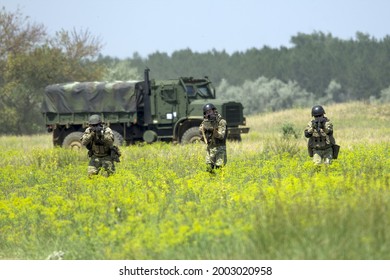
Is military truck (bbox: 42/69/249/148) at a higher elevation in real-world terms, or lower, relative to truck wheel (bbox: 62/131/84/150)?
higher

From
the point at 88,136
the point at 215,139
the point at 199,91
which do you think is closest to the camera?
the point at 88,136

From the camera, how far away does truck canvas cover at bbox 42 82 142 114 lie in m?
26.5

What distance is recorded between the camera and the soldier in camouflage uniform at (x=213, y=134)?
1491 centimetres

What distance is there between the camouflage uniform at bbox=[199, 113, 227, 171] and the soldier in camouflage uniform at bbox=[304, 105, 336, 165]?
1.65m

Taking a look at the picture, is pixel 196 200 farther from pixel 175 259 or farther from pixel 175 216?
pixel 175 259

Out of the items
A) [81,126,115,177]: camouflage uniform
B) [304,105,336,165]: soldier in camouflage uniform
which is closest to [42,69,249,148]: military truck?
[81,126,115,177]: camouflage uniform

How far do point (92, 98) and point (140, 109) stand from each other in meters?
1.83

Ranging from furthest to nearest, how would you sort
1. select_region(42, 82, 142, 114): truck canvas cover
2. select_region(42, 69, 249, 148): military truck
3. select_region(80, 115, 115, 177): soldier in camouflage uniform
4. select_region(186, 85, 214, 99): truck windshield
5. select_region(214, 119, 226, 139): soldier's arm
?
select_region(42, 82, 142, 114): truck canvas cover
select_region(186, 85, 214, 99): truck windshield
select_region(42, 69, 249, 148): military truck
select_region(214, 119, 226, 139): soldier's arm
select_region(80, 115, 115, 177): soldier in camouflage uniform

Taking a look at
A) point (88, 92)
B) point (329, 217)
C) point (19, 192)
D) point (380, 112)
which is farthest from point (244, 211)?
point (380, 112)

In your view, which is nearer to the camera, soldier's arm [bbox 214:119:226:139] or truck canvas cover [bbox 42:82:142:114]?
soldier's arm [bbox 214:119:226:139]

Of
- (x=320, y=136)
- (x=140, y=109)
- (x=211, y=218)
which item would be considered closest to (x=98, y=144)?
(x=320, y=136)

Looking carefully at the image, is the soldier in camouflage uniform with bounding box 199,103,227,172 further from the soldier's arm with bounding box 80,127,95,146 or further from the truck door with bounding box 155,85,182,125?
the truck door with bounding box 155,85,182,125

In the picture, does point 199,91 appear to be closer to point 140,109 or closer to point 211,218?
point 140,109

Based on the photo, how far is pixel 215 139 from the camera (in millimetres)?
15078
